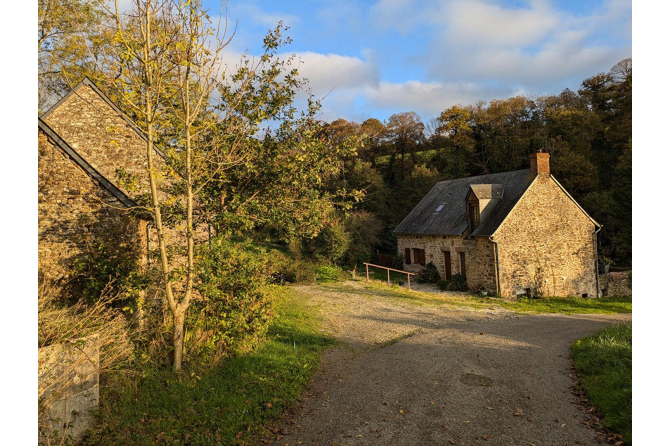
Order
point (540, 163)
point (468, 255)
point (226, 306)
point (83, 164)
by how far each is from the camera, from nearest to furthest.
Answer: point (226, 306), point (83, 164), point (540, 163), point (468, 255)

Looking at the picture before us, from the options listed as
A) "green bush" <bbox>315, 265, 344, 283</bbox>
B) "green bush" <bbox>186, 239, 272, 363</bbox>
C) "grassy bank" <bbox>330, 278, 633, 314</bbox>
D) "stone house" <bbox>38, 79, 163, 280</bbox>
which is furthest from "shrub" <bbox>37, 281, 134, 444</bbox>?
"green bush" <bbox>315, 265, 344, 283</bbox>

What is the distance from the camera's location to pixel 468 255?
19766mm

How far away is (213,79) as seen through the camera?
6820mm

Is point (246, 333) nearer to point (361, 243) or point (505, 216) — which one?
point (505, 216)

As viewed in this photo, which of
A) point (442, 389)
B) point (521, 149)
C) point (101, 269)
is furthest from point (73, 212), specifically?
point (521, 149)

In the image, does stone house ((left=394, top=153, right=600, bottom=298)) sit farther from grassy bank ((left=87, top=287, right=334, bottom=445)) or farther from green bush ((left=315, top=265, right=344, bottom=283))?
grassy bank ((left=87, top=287, right=334, bottom=445))

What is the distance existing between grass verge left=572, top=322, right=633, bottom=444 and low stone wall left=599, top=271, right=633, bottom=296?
13.5 metres

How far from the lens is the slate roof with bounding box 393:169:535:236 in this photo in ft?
63.1

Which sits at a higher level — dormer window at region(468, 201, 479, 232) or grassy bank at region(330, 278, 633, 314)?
dormer window at region(468, 201, 479, 232)

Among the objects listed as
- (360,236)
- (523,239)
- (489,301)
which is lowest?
(489,301)

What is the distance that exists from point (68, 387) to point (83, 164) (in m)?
4.95

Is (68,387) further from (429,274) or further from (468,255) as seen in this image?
(429,274)

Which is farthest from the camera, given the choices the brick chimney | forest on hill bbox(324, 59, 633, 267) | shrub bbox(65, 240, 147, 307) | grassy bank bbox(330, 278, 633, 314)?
forest on hill bbox(324, 59, 633, 267)

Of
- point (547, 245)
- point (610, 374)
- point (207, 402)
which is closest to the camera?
point (207, 402)
